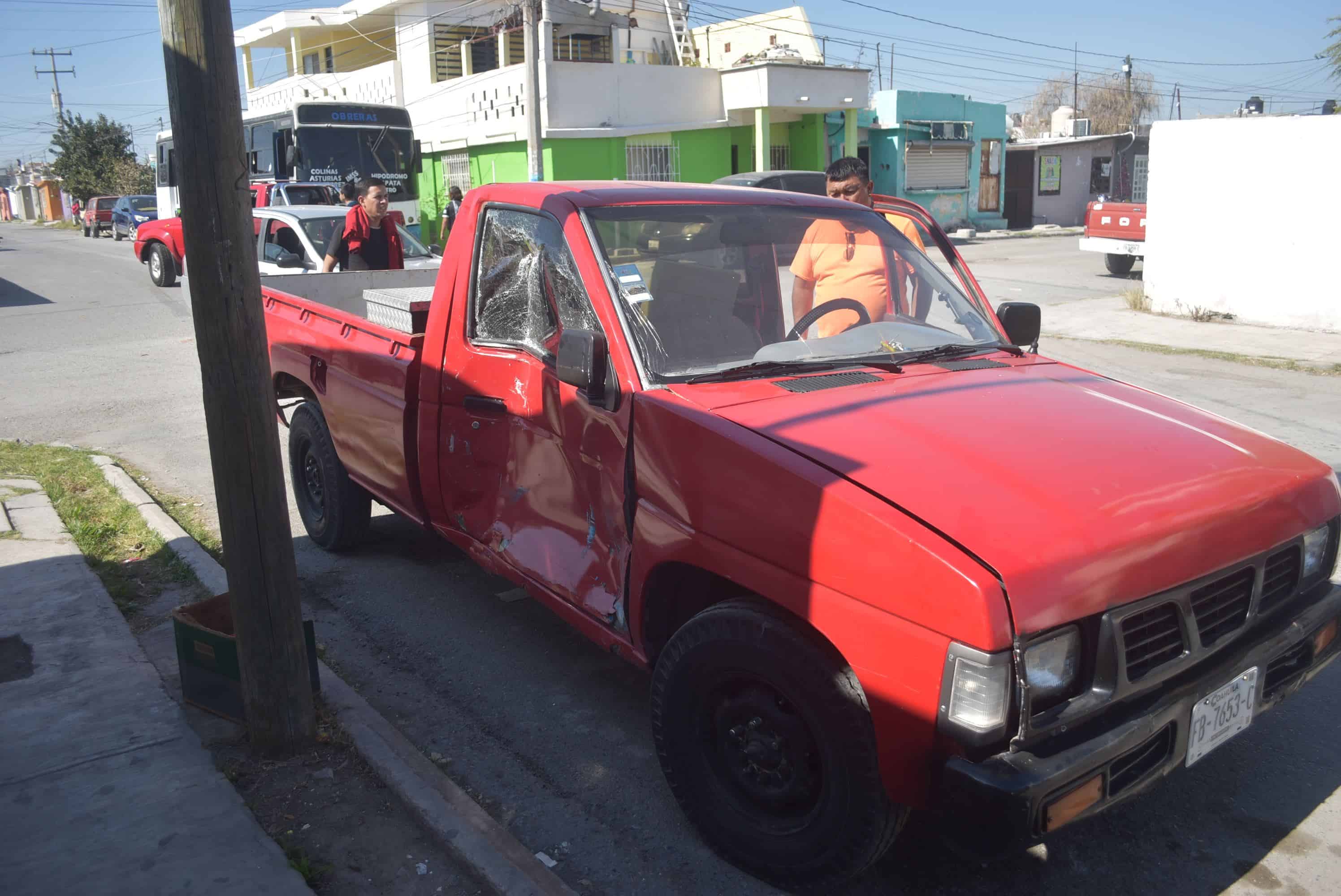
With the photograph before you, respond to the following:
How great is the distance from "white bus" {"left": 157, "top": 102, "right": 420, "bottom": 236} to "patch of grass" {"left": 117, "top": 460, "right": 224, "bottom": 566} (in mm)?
14340

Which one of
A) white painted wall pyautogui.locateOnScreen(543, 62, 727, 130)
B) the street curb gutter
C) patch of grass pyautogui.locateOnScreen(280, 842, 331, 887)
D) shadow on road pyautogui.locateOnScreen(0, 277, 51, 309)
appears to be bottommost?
patch of grass pyautogui.locateOnScreen(280, 842, 331, 887)

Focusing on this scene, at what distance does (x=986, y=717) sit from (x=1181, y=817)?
1.39m

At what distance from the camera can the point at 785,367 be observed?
11.2 feet

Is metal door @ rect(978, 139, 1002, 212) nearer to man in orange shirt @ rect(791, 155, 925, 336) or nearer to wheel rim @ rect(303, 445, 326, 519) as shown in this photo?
wheel rim @ rect(303, 445, 326, 519)

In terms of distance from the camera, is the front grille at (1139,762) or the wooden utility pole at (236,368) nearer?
the front grille at (1139,762)

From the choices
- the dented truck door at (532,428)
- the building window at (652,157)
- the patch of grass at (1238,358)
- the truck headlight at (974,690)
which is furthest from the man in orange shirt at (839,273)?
the building window at (652,157)

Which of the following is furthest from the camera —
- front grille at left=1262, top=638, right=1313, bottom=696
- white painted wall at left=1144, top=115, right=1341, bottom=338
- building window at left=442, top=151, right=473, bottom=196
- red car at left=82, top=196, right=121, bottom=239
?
red car at left=82, top=196, right=121, bottom=239

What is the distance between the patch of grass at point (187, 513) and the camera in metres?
5.79

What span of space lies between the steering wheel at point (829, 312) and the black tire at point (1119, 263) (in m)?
17.7

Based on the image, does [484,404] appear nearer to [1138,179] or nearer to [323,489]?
[323,489]

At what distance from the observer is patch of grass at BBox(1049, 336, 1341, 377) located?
10.6 meters

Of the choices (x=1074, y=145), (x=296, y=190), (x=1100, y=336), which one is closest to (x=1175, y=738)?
(x=1100, y=336)

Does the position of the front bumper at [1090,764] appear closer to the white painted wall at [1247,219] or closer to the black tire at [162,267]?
the white painted wall at [1247,219]

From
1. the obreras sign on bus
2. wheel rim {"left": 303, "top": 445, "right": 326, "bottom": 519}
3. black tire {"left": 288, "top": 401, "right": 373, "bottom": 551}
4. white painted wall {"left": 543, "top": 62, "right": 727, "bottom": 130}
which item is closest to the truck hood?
black tire {"left": 288, "top": 401, "right": 373, "bottom": 551}
